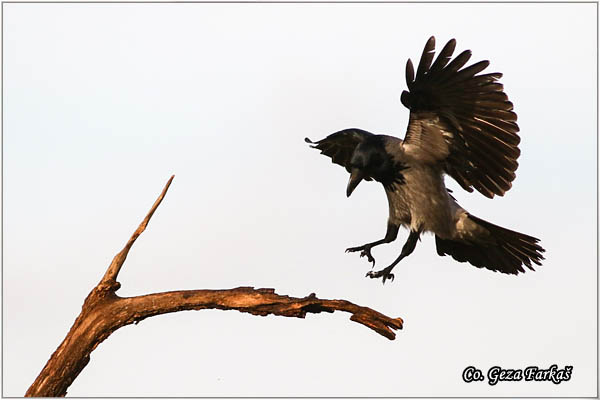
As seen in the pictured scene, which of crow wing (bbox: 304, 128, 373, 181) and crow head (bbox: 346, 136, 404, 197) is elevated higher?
crow wing (bbox: 304, 128, 373, 181)

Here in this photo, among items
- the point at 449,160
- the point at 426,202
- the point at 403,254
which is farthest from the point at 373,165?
the point at 403,254

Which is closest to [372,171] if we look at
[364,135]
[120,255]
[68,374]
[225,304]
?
[364,135]

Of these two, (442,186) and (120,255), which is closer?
(120,255)

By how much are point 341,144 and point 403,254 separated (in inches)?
54.5

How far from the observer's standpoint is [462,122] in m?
7.83

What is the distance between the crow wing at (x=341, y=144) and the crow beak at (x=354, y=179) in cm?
45

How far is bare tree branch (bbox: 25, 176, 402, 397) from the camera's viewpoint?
739cm

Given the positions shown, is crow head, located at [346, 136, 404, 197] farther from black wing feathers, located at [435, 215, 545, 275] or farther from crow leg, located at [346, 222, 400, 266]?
black wing feathers, located at [435, 215, 545, 275]

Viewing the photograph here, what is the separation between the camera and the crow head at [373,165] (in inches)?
314

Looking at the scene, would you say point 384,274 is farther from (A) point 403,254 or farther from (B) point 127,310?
(B) point 127,310

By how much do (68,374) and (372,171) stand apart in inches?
126

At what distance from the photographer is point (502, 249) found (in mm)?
8312

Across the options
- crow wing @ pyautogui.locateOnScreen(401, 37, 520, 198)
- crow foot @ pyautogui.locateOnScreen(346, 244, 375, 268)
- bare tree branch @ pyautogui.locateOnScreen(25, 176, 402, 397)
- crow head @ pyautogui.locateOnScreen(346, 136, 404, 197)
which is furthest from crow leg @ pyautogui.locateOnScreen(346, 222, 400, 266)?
bare tree branch @ pyautogui.locateOnScreen(25, 176, 402, 397)

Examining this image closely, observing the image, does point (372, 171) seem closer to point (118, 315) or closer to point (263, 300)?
point (263, 300)
